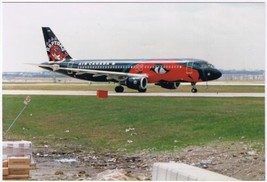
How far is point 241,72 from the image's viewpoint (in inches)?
647

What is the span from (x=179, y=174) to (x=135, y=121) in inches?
199

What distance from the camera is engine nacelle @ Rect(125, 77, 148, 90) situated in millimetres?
18875

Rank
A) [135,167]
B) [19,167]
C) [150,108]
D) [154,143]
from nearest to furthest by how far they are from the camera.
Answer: [19,167]
[135,167]
[154,143]
[150,108]

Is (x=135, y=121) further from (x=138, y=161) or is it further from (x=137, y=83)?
(x=138, y=161)

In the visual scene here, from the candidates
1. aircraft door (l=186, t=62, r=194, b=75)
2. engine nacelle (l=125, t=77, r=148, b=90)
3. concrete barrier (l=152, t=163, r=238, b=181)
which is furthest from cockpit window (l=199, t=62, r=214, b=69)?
concrete barrier (l=152, t=163, r=238, b=181)

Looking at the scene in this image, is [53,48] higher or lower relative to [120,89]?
higher

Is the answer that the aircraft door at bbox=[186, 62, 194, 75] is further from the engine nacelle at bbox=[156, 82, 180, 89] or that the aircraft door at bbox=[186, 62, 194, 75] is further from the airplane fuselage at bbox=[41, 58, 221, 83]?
the engine nacelle at bbox=[156, 82, 180, 89]

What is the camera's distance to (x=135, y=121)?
18234 mm

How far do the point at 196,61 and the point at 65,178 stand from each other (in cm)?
424

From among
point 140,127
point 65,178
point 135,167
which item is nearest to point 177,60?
point 140,127

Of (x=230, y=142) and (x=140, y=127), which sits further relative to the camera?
(x=140, y=127)

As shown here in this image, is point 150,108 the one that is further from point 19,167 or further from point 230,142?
point 19,167

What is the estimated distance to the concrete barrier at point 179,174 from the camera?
42.8ft

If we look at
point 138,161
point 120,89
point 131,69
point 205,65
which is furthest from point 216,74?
point 138,161
